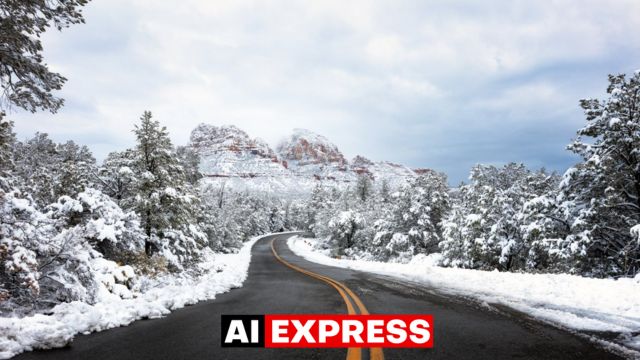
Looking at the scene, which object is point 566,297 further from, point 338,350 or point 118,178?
point 118,178

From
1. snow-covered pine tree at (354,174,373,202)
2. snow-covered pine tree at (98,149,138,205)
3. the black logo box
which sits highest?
snow-covered pine tree at (354,174,373,202)

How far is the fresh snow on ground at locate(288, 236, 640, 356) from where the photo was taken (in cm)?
702

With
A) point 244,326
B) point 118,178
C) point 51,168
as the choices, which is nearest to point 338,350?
point 244,326

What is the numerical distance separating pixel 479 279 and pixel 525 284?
2250 millimetres

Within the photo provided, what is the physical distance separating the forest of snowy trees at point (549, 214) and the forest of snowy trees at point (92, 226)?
1542cm

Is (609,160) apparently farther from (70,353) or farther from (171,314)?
(70,353)

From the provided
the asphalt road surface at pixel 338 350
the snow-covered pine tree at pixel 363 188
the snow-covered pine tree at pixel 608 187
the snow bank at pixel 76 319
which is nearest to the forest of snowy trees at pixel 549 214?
the snow-covered pine tree at pixel 608 187

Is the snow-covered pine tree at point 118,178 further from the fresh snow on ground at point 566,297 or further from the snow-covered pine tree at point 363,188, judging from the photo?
the snow-covered pine tree at point 363,188

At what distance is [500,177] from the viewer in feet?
118

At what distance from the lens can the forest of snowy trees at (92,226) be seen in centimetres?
730

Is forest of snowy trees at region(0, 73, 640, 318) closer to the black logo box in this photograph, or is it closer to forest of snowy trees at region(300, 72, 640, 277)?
forest of snowy trees at region(300, 72, 640, 277)

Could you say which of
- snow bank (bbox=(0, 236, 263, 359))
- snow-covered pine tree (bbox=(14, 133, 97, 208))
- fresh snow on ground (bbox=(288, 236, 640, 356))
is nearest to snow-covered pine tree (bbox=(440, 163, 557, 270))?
fresh snow on ground (bbox=(288, 236, 640, 356))

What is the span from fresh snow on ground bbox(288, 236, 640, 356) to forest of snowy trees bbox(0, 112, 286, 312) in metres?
8.61

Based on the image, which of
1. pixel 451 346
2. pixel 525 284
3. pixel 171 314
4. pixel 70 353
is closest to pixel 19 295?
pixel 171 314
